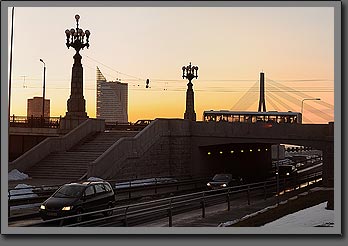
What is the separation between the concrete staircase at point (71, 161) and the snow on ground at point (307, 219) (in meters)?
17.3

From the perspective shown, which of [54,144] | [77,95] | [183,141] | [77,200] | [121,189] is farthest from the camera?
[77,95]

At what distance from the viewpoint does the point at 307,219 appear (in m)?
14.7

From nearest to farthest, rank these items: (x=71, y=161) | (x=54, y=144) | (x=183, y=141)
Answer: (x=71, y=161) < (x=54, y=144) < (x=183, y=141)

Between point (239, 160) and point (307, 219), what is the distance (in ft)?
109

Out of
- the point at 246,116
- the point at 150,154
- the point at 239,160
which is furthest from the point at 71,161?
the point at 246,116

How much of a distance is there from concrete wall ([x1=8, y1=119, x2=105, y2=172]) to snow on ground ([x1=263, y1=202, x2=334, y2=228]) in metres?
19.2

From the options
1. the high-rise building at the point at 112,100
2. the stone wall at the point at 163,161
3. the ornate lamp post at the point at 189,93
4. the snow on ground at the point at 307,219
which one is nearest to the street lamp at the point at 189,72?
the ornate lamp post at the point at 189,93

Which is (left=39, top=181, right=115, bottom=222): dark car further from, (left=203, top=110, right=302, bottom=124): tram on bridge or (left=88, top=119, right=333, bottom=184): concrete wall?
(left=203, top=110, right=302, bottom=124): tram on bridge

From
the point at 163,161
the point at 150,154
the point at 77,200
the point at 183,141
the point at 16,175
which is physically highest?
the point at 183,141

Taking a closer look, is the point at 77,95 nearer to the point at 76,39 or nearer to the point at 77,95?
the point at 77,95

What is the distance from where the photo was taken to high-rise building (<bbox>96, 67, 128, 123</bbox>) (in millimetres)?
47156

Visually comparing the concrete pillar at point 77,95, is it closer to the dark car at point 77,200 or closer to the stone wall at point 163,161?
the stone wall at point 163,161

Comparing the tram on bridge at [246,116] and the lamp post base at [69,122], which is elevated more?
the tram on bridge at [246,116]

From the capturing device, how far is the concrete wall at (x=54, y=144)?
33344 millimetres
